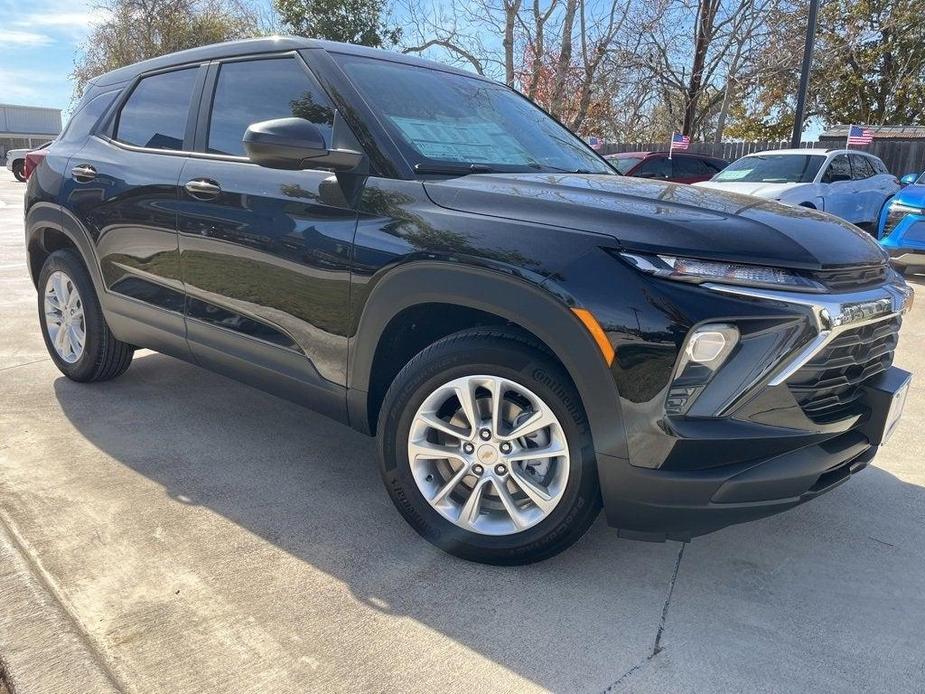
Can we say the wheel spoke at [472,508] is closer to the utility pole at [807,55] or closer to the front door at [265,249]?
the front door at [265,249]

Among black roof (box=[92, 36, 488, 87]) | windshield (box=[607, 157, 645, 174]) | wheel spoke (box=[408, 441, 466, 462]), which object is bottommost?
wheel spoke (box=[408, 441, 466, 462])

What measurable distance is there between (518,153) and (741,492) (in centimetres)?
174

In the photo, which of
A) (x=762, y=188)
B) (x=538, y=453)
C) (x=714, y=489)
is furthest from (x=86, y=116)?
(x=762, y=188)

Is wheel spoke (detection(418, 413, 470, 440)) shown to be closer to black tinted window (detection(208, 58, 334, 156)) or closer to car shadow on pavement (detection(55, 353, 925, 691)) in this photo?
car shadow on pavement (detection(55, 353, 925, 691))

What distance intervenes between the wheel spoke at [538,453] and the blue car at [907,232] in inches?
255

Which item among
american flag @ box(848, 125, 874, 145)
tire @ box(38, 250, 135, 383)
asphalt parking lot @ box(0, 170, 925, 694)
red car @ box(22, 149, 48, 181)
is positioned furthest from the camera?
american flag @ box(848, 125, 874, 145)

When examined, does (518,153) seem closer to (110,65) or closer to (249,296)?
(249,296)

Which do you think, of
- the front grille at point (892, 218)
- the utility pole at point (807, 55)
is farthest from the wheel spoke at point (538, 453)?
the utility pole at point (807, 55)

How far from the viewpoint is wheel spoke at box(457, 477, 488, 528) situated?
8.08 ft

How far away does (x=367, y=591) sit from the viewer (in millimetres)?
2363

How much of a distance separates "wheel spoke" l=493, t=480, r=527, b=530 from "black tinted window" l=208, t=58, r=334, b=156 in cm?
142

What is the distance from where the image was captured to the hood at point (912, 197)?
24.2 ft

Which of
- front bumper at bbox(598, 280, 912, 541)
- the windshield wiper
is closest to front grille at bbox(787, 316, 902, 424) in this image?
front bumper at bbox(598, 280, 912, 541)

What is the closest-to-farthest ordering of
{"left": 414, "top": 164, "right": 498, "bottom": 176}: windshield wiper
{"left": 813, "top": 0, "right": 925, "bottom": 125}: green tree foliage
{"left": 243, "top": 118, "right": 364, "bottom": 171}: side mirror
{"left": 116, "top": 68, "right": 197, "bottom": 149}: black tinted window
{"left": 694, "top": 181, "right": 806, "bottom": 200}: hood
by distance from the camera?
{"left": 243, "top": 118, "right": 364, "bottom": 171}: side mirror, {"left": 414, "top": 164, "right": 498, "bottom": 176}: windshield wiper, {"left": 116, "top": 68, "right": 197, "bottom": 149}: black tinted window, {"left": 694, "top": 181, "right": 806, "bottom": 200}: hood, {"left": 813, "top": 0, "right": 925, "bottom": 125}: green tree foliage
